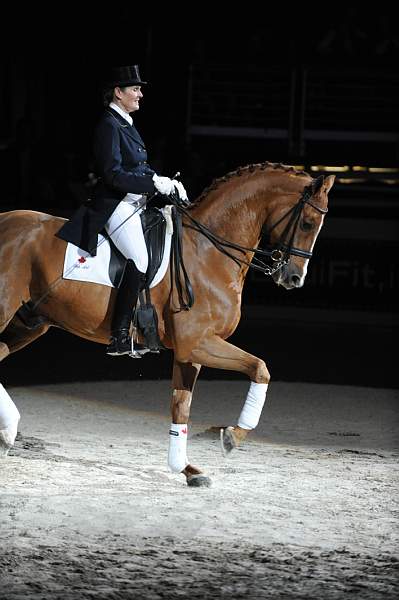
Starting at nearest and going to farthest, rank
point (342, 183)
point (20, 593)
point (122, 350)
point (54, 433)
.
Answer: point (20, 593), point (122, 350), point (54, 433), point (342, 183)

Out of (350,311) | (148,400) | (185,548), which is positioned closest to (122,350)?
(185,548)

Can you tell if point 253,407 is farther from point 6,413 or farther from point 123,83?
Answer: point 123,83

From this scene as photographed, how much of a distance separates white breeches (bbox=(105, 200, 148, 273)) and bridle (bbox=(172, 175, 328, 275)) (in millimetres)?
297

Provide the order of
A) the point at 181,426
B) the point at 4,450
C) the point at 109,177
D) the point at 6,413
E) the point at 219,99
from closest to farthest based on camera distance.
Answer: the point at 109,177 → the point at 181,426 → the point at 6,413 → the point at 4,450 → the point at 219,99

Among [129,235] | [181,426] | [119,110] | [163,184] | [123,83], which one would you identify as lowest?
[181,426]

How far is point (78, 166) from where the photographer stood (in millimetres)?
17453

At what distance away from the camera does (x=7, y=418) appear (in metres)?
6.57

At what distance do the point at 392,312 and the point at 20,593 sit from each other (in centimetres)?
1080

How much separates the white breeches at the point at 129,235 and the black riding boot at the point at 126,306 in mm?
51

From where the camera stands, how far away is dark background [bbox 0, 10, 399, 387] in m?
16.4

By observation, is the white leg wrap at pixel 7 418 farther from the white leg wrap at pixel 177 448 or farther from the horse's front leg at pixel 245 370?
the horse's front leg at pixel 245 370

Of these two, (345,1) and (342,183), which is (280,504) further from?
(345,1)

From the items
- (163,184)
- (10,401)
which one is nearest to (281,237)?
(163,184)

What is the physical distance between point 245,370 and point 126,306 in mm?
779
